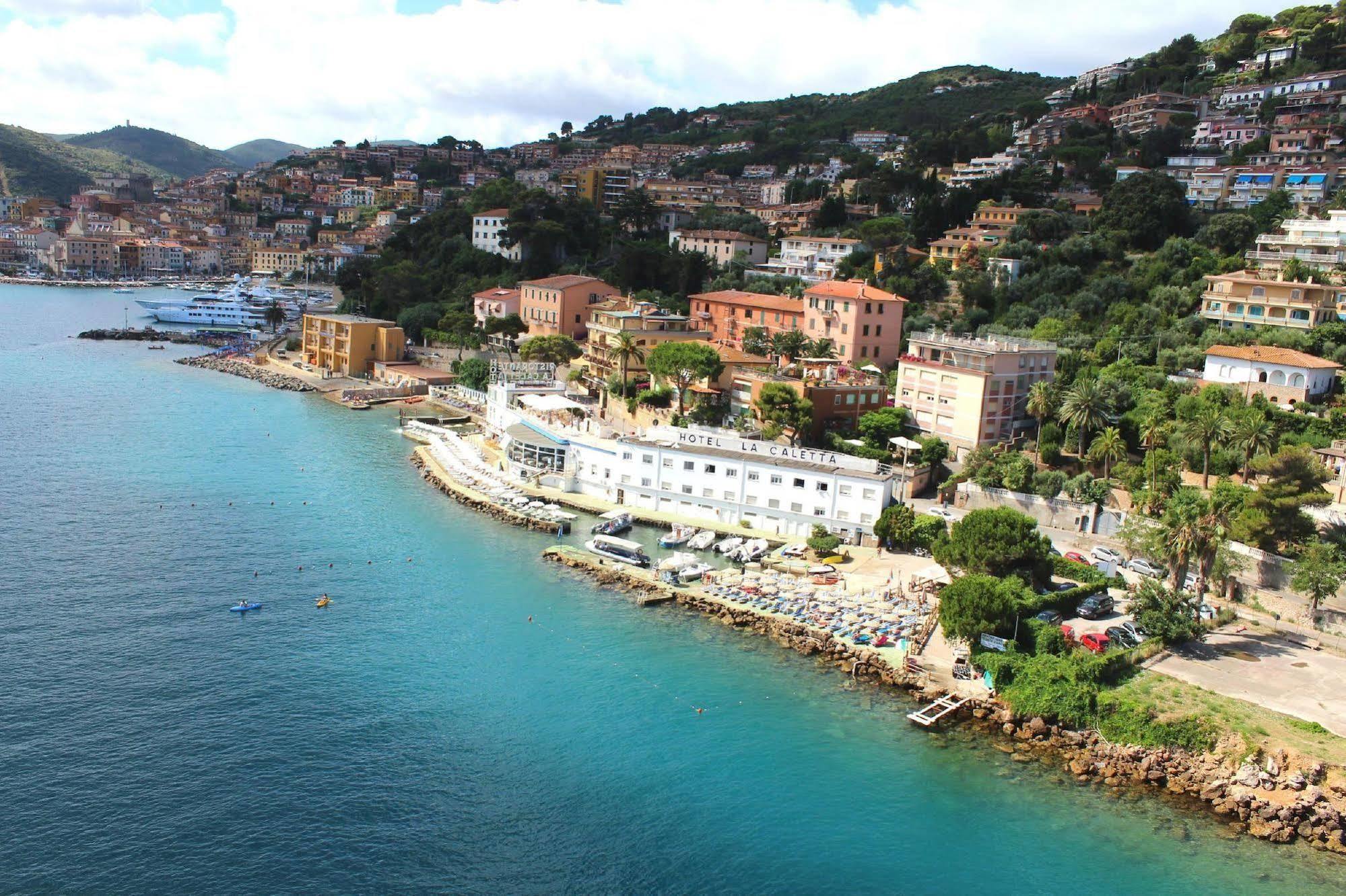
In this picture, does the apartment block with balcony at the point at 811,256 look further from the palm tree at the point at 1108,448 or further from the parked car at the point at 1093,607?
the parked car at the point at 1093,607

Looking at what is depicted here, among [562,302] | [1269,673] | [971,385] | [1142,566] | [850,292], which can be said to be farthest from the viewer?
[562,302]

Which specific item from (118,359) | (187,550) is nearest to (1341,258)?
(187,550)

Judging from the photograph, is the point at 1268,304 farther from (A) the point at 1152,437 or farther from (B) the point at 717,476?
(B) the point at 717,476

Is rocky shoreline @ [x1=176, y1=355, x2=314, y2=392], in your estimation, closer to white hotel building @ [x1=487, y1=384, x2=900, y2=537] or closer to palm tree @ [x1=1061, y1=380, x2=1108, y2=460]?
white hotel building @ [x1=487, y1=384, x2=900, y2=537]

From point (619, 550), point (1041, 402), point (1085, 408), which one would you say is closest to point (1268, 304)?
point (1041, 402)

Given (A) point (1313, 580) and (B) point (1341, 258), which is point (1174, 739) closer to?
(A) point (1313, 580)

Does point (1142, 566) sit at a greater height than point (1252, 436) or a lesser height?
lesser
